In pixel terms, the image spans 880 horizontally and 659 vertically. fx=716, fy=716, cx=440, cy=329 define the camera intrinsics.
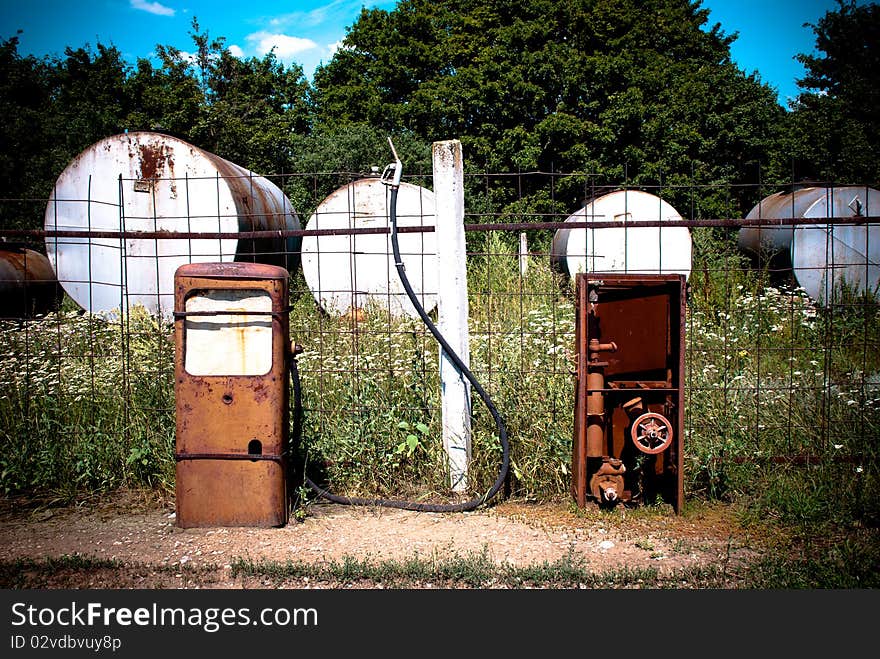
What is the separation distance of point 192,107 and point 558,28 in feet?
40.8

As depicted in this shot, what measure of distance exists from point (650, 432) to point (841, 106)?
2068 centimetres

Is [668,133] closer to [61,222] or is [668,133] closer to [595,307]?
[61,222]

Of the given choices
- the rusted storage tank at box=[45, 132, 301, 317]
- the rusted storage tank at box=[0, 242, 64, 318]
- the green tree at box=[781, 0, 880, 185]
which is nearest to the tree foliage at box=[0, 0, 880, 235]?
the green tree at box=[781, 0, 880, 185]

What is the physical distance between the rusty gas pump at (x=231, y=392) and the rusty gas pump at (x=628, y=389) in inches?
72.2

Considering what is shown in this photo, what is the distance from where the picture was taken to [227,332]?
4.32 metres

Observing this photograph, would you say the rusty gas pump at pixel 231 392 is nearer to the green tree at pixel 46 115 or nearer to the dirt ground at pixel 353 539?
the dirt ground at pixel 353 539

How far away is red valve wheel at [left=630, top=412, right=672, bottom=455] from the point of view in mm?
4316

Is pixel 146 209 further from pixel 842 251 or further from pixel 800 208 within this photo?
pixel 842 251

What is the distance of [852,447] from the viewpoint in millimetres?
4938

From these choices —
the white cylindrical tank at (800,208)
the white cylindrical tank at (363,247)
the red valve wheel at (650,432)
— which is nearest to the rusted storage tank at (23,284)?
the white cylindrical tank at (363,247)

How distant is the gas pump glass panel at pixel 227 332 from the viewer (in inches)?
169

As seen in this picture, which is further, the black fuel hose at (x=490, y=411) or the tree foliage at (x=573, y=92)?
the tree foliage at (x=573, y=92)

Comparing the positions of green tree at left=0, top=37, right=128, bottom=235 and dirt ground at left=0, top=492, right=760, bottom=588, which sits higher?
green tree at left=0, top=37, right=128, bottom=235

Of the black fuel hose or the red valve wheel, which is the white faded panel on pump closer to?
the red valve wheel
